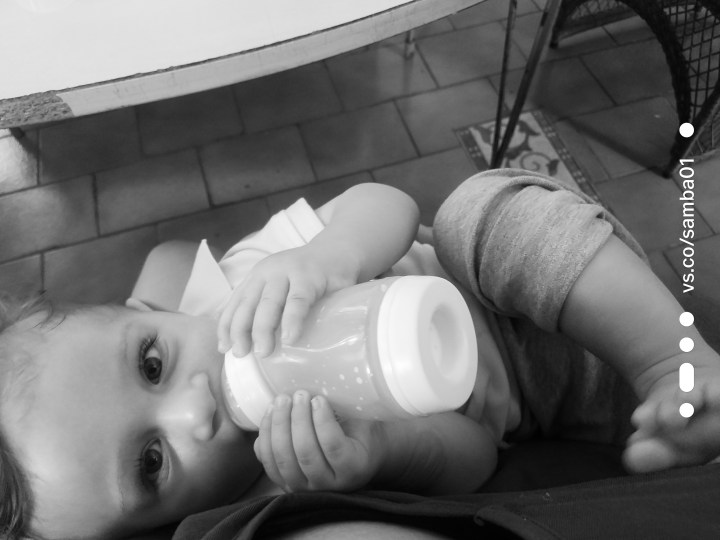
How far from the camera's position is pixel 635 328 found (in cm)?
60

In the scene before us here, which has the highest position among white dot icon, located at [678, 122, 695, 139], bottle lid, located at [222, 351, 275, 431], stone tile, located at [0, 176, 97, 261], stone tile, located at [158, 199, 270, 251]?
stone tile, located at [0, 176, 97, 261]

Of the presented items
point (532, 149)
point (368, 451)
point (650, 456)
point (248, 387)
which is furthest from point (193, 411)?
point (532, 149)

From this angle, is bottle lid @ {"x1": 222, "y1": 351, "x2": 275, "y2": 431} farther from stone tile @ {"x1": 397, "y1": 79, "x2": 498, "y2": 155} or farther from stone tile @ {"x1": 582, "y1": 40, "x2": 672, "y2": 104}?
stone tile @ {"x1": 582, "y1": 40, "x2": 672, "y2": 104}

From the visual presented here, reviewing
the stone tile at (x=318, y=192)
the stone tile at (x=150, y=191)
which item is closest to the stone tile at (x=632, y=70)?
the stone tile at (x=318, y=192)

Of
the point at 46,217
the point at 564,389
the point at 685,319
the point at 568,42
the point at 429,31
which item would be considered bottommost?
Answer: the point at 564,389

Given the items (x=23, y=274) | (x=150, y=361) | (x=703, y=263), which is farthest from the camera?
(x=23, y=274)

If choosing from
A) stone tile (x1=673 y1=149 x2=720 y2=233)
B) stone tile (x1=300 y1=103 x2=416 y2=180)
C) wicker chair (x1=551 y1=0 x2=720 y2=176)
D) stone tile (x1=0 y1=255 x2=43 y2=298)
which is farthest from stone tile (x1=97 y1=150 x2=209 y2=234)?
stone tile (x1=673 y1=149 x2=720 y2=233)

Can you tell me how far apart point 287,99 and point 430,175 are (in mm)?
462

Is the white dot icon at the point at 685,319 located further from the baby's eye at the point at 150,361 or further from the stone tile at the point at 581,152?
the stone tile at the point at 581,152

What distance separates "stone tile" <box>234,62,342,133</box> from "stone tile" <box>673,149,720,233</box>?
0.88 metres

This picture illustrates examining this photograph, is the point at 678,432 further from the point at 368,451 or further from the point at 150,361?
the point at 150,361

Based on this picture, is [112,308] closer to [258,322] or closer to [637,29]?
[258,322]

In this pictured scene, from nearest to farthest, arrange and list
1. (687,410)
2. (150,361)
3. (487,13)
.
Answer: (687,410) < (150,361) < (487,13)

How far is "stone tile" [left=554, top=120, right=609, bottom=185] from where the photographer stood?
1.30 metres
